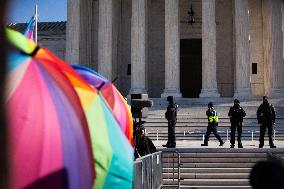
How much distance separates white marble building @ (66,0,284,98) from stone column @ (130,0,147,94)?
8 cm

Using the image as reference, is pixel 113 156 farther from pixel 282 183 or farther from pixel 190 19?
pixel 190 19

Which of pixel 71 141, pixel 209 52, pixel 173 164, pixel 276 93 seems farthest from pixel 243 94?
pixel 71 141

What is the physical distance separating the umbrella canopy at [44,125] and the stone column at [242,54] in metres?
34.1

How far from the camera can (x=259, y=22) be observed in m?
42.7

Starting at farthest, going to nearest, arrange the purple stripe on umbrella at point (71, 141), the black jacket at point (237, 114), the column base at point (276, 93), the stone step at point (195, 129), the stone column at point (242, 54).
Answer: the stone column at point (242, 54) → the column base at point (276, 93) → the stone step at point (195, 129) → the black jacket at point (237, 114) → the purple stripe on umbrella at point (71, 141)

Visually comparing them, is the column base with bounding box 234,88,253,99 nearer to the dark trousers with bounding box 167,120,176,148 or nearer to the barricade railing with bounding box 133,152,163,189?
the dark trousers with bounding box 167,120,176,148

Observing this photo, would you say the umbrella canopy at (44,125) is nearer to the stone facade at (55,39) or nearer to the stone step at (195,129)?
the stone step at (195,129)

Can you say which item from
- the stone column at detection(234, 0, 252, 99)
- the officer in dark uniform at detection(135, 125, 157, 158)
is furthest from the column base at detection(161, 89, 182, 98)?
the officer in dark uniform at detection(135, 125, 157, 158)

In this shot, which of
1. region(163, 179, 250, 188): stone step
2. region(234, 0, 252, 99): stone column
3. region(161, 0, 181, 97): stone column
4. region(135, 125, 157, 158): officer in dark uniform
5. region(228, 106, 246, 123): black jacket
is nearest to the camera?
region(135, 125, 157, 158): officer in dark uniform

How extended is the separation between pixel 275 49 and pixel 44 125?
36276 mm

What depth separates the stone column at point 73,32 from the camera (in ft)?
129

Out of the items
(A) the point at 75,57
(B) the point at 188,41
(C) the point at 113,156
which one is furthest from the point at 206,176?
(B) the point at 188,41

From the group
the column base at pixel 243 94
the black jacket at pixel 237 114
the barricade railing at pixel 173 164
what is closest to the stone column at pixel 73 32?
the column base at pixel 243 94

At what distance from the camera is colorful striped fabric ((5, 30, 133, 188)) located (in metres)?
3.38
